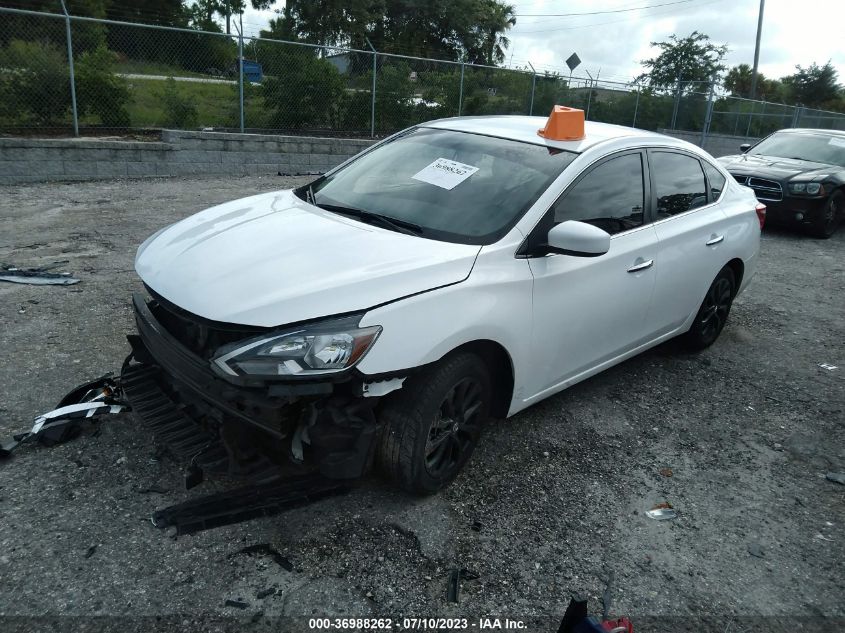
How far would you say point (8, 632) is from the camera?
226cm

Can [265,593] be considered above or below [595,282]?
below

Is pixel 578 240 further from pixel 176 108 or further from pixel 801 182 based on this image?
pixel 176 108

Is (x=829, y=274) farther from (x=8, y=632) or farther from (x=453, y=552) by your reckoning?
(x=8, y=632)

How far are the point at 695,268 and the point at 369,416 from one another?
2.94m

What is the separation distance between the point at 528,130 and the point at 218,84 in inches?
370

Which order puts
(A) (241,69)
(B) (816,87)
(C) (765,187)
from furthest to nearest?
(B) (816,87), (A) (241,69), (C) (765,187)

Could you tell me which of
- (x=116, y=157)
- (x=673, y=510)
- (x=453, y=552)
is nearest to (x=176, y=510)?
(x=453, y=552)

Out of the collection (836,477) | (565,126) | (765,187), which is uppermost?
(565,126)

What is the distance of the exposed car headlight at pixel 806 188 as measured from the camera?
10.2 metres

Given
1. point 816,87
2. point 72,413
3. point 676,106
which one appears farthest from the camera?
point 816,87

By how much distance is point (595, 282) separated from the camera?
3.71 m

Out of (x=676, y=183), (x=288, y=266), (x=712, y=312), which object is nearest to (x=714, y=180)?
(x=676, y=183)

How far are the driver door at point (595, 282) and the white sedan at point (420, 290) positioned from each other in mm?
12

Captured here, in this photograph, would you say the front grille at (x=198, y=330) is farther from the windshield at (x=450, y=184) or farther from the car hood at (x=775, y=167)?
the car hood at (x=775, y=167)
